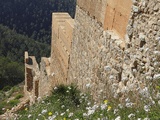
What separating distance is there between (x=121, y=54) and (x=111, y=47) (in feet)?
1.34

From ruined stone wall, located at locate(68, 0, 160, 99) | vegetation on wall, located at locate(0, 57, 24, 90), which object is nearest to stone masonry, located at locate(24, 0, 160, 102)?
ruined stone wall, located at locate(68, 0, 160, 99)

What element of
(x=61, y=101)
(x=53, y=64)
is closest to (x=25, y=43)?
(x=53, y=64)

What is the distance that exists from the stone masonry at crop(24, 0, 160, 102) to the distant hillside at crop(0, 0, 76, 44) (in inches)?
2082

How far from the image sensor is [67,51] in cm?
847

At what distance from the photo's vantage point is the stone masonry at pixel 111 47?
3535 mm

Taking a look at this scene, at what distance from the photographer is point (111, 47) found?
4.84 meters

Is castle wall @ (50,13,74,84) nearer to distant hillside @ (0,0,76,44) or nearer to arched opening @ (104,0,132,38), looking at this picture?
arched opening @ (104,0,132,38)

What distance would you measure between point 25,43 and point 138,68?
4616 centimetres

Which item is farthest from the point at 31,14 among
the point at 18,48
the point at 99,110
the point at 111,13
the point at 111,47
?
the point at 99,110

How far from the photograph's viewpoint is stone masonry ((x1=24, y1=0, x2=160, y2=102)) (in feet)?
11.6

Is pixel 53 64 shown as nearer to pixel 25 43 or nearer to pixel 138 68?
pixel 138 68

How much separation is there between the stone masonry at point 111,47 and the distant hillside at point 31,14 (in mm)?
52884

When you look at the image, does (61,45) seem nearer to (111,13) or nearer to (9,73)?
(111,13)

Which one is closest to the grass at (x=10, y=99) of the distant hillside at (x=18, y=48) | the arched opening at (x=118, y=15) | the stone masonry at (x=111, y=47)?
the stone masonry at (x=111, y=47)
